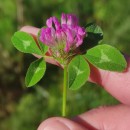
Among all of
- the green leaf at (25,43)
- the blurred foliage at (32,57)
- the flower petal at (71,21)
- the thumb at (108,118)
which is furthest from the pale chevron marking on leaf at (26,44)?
the blurred foliage at (32,57)

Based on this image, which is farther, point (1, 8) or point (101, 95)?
point (1, 8)

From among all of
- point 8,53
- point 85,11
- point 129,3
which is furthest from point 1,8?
point 129,3

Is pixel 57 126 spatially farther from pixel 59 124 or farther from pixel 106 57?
pixel 106 57

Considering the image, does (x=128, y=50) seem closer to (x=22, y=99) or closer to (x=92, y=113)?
(x=22, y=99)

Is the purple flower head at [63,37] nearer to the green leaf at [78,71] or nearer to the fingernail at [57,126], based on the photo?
the green leaf at [78,71]

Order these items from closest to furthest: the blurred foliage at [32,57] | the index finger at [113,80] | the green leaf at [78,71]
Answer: the green leaf at [78,71], the index finger at [113,80], the blurred foliage at [32,57]

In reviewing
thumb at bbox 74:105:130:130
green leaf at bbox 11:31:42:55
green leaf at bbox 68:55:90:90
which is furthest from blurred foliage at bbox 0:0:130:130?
green leaf at bbox 68:55:90:90
